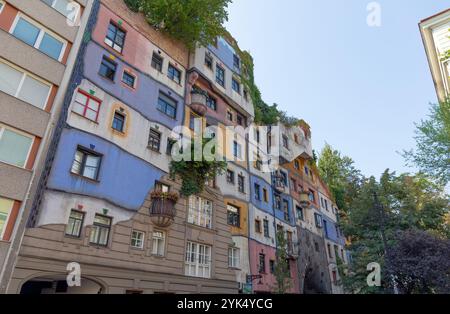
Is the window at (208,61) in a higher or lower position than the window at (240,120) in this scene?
higher

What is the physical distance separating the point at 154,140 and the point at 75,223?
7.47 m

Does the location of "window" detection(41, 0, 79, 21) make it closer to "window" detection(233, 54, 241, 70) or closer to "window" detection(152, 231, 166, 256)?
"window" detection(152, 231, 166, 256)

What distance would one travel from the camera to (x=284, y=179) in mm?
33938

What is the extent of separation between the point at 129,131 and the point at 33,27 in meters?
7.24

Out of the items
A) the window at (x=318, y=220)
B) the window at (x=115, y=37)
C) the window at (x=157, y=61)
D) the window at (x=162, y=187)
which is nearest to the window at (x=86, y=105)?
the window at (x=115, y=37)

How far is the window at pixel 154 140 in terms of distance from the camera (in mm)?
19750

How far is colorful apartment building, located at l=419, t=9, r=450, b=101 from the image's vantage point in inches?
941

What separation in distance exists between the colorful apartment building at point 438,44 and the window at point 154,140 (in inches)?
845

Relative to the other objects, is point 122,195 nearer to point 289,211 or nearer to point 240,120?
point 240,120


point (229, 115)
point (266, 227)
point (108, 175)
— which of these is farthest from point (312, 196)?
point (108, 175)

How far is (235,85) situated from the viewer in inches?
1204

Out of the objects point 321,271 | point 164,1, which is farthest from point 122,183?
point 321,271

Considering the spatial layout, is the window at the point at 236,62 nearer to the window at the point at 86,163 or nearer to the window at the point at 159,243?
the window at the point at 86,163

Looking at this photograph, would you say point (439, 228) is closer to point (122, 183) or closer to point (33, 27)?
point (122, 183)
